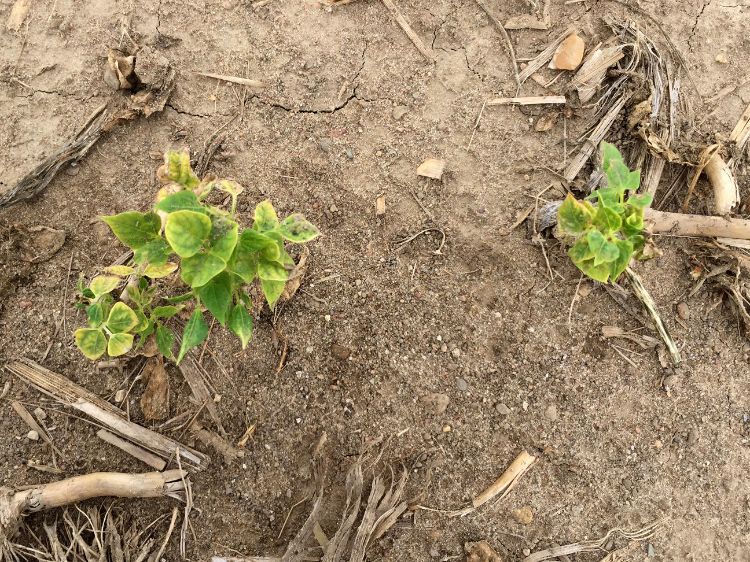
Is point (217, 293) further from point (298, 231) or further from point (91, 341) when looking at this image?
point (91, 341)

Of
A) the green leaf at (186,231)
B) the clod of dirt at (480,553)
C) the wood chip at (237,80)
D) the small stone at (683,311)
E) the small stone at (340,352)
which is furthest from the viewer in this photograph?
the wood chip at (237,80)

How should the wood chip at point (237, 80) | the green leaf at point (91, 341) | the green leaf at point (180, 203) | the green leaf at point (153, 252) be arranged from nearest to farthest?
the green leaf at point (180, 203) < the green leaf at point (153, 252) < the green leaf at point (91, 341) < the wood chip at point (237, 80)

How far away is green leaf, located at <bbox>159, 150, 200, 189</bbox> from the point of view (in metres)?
2.08

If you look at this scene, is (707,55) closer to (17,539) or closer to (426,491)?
(426,491)

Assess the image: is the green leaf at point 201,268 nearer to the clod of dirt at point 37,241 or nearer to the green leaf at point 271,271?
the green leaf at point 271,271

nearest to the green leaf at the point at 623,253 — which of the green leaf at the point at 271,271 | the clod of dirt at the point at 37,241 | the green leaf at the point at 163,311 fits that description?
the green leaf at the point at 271,271

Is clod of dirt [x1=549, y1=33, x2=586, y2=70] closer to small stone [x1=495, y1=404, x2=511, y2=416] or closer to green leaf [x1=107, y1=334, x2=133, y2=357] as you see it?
small stone [x1=495, y1=404, x2=511, y2=416]

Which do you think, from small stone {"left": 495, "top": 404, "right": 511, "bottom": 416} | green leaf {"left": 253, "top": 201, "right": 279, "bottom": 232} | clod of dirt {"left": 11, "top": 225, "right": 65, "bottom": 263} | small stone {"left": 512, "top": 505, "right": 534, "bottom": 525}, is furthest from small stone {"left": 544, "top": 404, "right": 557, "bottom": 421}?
clod of dirt {"left": 11, "top": 225, "right": 65, "bottom": 263}

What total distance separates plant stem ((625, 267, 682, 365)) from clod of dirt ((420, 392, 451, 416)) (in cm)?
101

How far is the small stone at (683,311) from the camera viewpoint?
2738 millimetres

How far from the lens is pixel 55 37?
2.87 m

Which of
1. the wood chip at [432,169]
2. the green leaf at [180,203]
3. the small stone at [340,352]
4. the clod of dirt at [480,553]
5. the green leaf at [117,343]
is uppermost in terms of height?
the green leaf at [180,203]

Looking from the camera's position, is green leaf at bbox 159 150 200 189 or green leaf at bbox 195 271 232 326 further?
green leaf at bbox 159 150 200 189

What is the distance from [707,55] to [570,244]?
1270 millimetres
